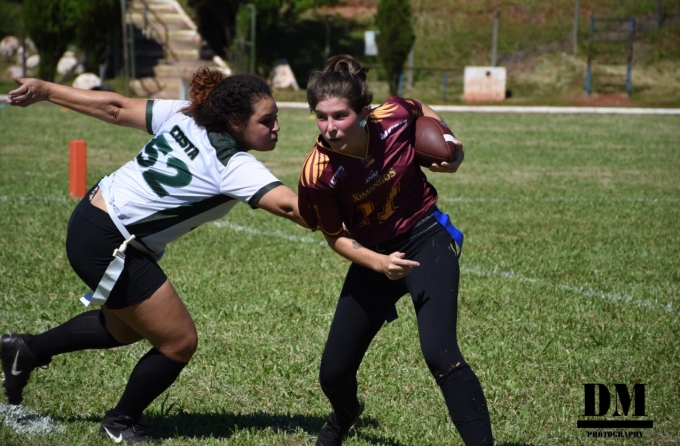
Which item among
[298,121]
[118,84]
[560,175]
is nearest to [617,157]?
[560,175]

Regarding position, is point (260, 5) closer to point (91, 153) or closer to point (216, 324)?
point (91, 153)

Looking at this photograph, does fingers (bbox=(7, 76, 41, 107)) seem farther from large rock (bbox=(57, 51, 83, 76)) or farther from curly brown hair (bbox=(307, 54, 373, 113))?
large rock (bbox=(57, 51, 83, 76))

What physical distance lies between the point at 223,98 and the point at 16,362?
184cm

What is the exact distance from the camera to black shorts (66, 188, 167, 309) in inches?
165

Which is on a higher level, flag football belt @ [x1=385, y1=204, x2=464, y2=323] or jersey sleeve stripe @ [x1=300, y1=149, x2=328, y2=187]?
jersey sleeve stripe @ [x1=300, y1=149, x2=328, y2=187]

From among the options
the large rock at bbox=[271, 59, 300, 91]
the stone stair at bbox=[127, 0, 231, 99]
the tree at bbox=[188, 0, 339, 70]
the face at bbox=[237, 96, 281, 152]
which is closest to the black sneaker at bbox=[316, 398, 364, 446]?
the face at bbox=[237, 96, 281, 152]

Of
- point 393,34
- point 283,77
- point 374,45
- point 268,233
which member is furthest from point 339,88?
point 374,45

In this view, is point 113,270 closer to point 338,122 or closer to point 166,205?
point 166,205

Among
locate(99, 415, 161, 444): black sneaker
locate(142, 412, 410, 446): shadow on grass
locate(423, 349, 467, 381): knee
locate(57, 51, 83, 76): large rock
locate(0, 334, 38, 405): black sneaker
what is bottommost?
locate(57, 51, 83, 76): large rock

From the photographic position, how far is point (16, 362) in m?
4.55

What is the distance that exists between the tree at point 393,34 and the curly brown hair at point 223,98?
32.4m

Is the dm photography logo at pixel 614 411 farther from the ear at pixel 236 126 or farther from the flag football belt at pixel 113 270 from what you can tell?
the flag football belt at pixel 113 270

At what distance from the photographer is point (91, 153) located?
1603 cm

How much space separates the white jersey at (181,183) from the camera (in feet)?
13.2
